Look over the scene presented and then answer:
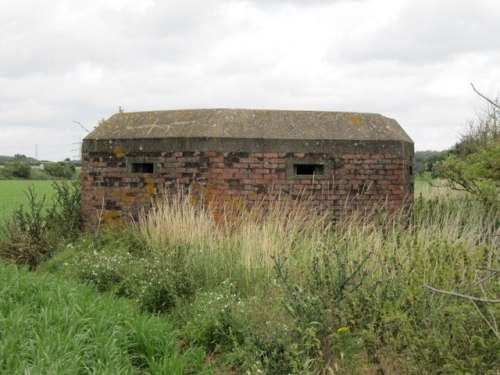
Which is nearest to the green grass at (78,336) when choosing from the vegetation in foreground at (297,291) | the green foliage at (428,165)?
the vegetation in foreground at (297,291)

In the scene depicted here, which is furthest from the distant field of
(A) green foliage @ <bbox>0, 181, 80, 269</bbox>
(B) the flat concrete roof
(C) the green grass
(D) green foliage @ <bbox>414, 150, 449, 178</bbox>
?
(D) green foliage @ <bbox>414, 150, 449, 178</bbox>

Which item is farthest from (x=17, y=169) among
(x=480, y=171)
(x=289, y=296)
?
(x=289, y=296)

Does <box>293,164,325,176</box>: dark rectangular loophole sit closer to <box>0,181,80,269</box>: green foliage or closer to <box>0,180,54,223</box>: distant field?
<box>0,181,80,269</box>: green foliage

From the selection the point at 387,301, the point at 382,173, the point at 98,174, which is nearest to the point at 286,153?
the point at 382,173

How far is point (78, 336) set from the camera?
16.3 ft

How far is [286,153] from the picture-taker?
31.6 feet

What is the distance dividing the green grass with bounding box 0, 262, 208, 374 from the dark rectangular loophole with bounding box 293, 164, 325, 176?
4.13 m

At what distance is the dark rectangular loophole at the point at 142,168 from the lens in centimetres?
1002

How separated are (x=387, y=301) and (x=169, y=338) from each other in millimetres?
1826

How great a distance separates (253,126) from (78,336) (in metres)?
5.36

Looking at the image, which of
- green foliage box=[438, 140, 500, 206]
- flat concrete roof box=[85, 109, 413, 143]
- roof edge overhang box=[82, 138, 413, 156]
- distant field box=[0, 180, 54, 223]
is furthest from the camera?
distant field box=[0, 180, 54, 223]

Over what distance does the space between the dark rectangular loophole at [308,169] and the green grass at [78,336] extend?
413 cm

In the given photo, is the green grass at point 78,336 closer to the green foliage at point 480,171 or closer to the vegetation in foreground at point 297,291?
the vegetation in foreground at point 297,291

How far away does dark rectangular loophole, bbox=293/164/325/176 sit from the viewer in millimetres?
9816
